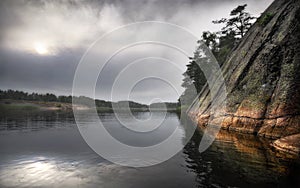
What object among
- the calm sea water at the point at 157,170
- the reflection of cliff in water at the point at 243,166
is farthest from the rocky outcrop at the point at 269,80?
the calm sea water at the point at 157,170

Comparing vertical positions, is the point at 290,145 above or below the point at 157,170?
above

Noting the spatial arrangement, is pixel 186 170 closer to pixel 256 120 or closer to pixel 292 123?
pixel 292 123

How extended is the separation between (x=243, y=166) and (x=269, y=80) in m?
17.0

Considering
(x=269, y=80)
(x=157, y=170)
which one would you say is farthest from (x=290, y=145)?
(x=157, y=170)

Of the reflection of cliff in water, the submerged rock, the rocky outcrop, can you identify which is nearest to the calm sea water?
the reflection of cliff in water

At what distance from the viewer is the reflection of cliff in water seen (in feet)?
34.3

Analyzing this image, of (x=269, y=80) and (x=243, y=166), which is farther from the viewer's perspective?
(x=269, y=80)

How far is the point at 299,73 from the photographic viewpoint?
21.4 metres

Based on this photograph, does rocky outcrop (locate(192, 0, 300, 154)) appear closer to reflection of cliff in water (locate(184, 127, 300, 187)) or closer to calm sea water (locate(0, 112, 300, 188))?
reflection of cliff in water (locate(184, 127, 300, 187))

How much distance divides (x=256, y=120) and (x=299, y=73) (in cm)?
708

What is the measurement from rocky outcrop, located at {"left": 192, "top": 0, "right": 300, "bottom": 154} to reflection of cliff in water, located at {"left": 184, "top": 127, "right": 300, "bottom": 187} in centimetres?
480

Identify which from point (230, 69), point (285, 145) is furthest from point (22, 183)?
point (230, 69)

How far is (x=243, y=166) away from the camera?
13078mm

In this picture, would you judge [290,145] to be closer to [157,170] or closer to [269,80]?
[269,80]
